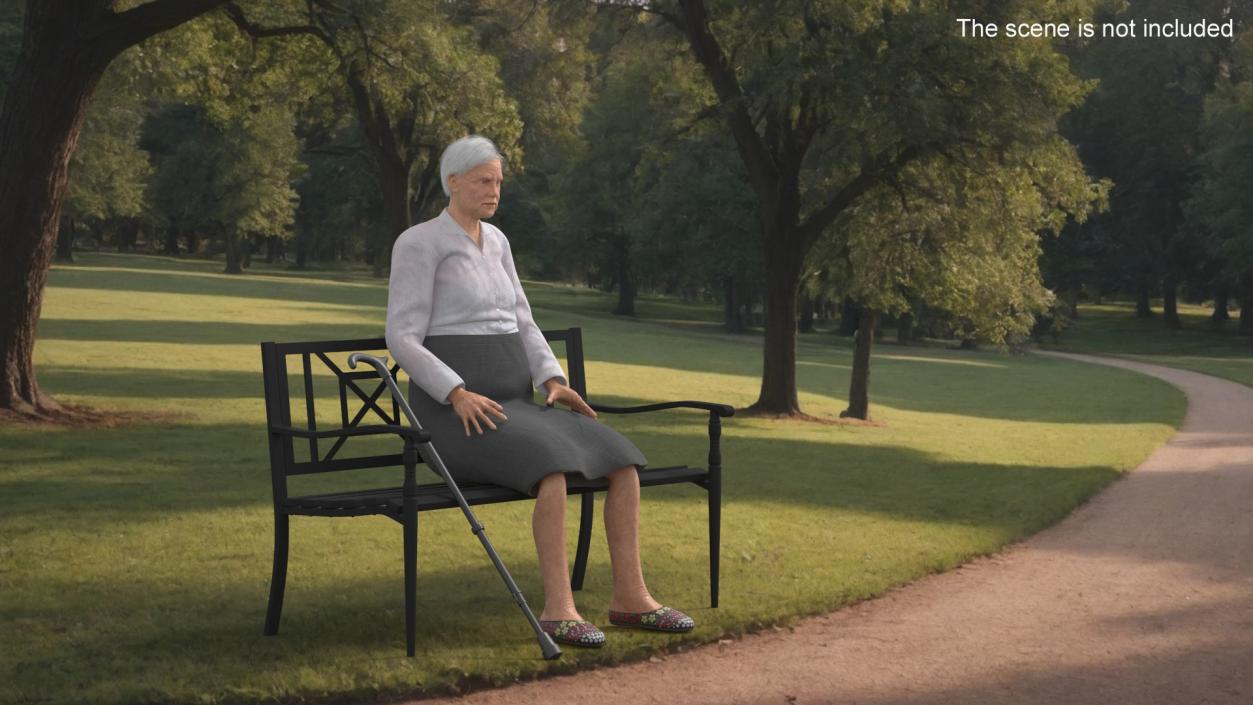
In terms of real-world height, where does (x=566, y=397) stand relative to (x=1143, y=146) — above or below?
below

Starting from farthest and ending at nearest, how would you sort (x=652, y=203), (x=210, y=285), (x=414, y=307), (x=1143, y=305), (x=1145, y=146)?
(x=1143, y=305), (x=1145, y=146), (x=652, y=203), (x=210, y=285), (x=414, y=307)

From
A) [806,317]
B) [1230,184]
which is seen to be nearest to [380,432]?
[1230,184]

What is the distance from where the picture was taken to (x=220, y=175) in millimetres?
68750

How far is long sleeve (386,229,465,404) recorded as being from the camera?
6.52 m

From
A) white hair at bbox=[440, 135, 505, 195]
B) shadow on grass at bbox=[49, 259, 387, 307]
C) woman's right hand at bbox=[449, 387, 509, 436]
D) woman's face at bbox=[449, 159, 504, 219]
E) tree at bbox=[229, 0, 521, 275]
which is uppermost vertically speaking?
tree at bbox=[229, 0, 521, 275]

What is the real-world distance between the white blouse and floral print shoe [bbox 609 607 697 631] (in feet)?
4.38

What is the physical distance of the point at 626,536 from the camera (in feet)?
21.9

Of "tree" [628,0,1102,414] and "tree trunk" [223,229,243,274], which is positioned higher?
"tree" [628,0,1102,414]

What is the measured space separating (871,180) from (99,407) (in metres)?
11.4

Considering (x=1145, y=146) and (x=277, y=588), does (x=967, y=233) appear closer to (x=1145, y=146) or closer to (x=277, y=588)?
(x=277, y=588)

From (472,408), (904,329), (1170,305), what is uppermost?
(472,408)

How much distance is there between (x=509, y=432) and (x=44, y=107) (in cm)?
997

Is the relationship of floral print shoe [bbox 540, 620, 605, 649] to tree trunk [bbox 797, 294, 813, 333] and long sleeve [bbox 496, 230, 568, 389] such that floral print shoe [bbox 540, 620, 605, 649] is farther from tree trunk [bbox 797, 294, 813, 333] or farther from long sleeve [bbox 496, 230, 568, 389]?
tree trunk [bbox 797, 294, 813, 333]

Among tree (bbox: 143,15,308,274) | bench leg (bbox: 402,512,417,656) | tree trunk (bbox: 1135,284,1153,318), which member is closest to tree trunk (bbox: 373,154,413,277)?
tree (bbox: 143,15,308,274)
